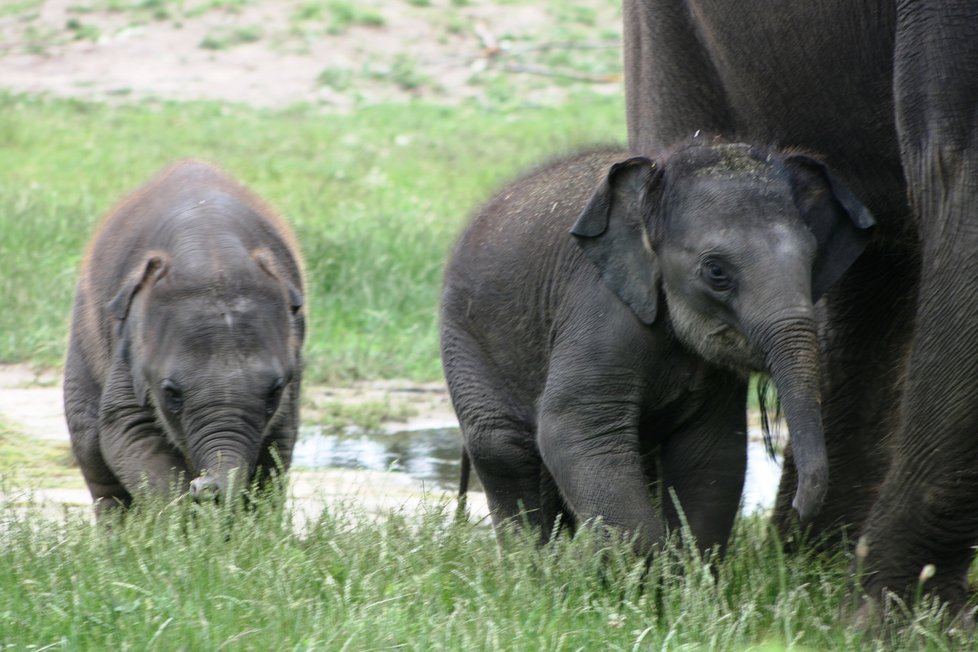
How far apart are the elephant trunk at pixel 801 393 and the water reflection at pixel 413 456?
2.98 metres

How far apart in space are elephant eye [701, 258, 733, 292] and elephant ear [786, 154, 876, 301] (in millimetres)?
281

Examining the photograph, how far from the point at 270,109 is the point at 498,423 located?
43.6 feet

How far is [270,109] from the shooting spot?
18.4 metres

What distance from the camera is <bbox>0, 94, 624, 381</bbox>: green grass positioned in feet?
30.9

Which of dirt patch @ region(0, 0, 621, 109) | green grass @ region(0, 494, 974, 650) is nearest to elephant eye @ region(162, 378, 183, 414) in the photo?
green grass @ region(0, 494, 974, 650)

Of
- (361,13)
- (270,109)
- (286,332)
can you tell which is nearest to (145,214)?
(286,332)

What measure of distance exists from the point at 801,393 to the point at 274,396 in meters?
1.98

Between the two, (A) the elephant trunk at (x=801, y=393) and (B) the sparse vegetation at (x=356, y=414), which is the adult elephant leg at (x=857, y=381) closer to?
(A) the elephant trunk at (x=801, y=393)

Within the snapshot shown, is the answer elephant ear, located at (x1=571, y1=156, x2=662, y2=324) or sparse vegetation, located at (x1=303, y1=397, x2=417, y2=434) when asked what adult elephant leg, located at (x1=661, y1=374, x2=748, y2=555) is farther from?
sparse vegetation, located at (x1=303, y1=397, x2=417, y2=434)

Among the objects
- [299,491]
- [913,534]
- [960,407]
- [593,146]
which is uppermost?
[593,146]

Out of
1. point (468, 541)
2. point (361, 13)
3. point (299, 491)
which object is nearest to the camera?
point (468, 541)

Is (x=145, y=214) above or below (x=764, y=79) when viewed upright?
below

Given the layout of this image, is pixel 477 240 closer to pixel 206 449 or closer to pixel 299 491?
pixel 206 449

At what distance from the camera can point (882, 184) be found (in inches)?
214
